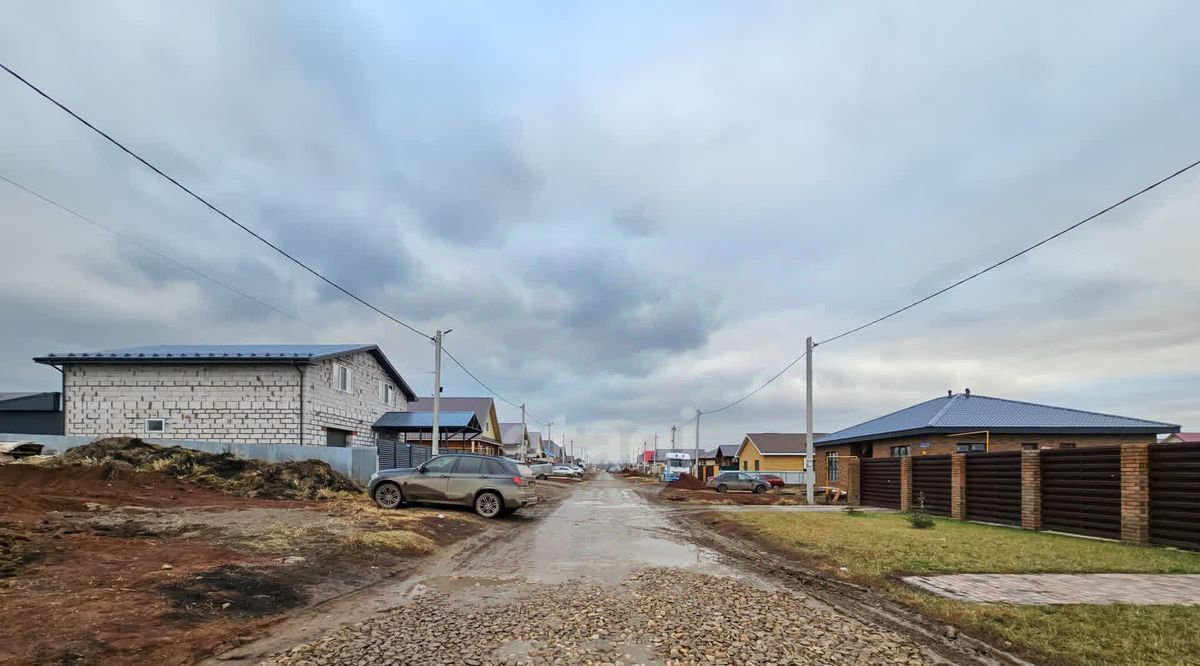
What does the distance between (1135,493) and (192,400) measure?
Answer: 2975cm

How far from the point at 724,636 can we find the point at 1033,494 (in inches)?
577

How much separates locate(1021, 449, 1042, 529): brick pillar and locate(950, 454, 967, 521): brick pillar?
3.12 meters

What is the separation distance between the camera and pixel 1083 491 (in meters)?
15.6

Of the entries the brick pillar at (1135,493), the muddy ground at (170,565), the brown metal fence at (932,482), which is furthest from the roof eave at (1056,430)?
the muddy ground at (170,565)

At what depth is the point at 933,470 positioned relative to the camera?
22.7 m

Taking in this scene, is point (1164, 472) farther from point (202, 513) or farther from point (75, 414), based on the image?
point (75, 414)

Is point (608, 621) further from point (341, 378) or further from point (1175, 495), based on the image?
point (341, 378)

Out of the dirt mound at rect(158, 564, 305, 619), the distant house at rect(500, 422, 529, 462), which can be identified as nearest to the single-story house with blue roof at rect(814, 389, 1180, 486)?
the dirt mound at rect(158, 564, 305, 619)

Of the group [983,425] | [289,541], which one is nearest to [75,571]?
[289,541]

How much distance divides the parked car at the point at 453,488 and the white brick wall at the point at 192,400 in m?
10.3

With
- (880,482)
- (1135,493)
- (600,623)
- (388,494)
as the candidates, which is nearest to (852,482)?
(880,482)

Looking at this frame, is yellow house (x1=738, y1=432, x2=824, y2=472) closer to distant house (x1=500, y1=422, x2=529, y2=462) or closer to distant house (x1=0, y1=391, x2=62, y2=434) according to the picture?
distant house (x1=500, y1=422, x2=529, y2=462)

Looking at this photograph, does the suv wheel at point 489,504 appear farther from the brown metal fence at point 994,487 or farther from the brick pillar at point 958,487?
the brick pillar at point 958,487

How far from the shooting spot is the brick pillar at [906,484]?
24156 mm
